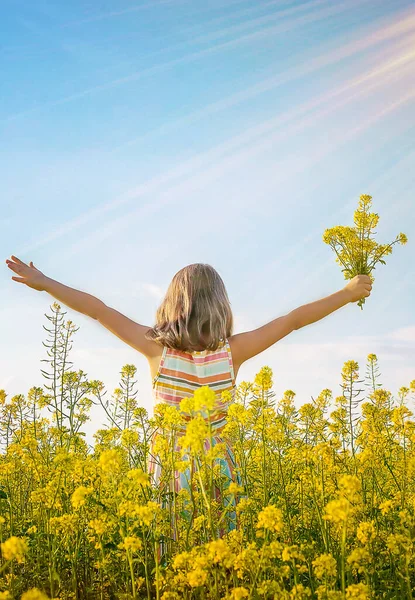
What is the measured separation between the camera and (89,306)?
4188 millimetres

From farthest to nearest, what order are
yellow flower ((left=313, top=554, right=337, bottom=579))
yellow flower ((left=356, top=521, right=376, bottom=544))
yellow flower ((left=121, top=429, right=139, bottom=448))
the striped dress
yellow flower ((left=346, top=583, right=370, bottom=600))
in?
the striped dress < yellow flower ((left=121, top=429, right=139, bottom=448)) < yellow flower ((left=356, top=521, right=376, bottom=544)) < yellow flower ((left=313, top=554, right=337, bottom=579)) < yellow flower ((left=346, top=583, right=370, bottom=600))

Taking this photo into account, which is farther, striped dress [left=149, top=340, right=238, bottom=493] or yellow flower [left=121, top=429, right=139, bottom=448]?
striped dress [left=149, top=340, right=238, bottom=493]

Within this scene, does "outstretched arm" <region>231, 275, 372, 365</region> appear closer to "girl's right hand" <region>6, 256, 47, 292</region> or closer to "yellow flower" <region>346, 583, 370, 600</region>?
"girl's right hand" <region>6, 256, 47, 292</region>

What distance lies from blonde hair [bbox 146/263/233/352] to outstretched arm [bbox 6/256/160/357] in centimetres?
9

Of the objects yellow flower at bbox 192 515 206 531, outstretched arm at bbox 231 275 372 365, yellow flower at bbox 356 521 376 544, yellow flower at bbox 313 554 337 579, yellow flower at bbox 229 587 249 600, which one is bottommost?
yellow flower at bbox 229 587 249 600

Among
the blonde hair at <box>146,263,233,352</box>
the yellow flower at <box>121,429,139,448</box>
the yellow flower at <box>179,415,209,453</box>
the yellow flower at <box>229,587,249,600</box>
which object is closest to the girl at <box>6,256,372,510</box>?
the blonde hair at <box>146,263,233,352</box>

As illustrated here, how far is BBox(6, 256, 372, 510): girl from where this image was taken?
391 cm

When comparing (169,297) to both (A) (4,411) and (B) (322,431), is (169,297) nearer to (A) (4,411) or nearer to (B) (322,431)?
(B) (322,431)

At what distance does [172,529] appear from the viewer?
319 centimetres

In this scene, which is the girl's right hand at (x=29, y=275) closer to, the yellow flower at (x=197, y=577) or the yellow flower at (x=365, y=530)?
the yellow flower at (x=197, y=577)

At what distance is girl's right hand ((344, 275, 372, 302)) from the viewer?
14.2 feet

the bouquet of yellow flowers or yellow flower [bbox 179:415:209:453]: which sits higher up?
the bouquet of yellow flowers

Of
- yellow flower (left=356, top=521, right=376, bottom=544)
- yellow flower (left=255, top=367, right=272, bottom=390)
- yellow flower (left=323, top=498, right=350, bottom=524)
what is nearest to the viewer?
yellow flower (left=323, top=498, right=350, bottom=524)

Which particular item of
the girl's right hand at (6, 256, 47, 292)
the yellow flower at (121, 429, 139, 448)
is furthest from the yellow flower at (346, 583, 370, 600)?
the girl's right hand at (6, 256, 47, 292)
